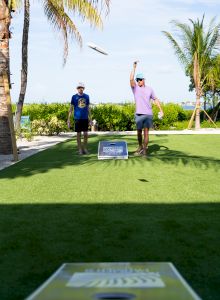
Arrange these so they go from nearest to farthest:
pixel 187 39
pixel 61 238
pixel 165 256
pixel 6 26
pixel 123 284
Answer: pixel 123 284 → pixel 165 256 → pixel 61 238 → pixel 6 26 → pixel 187 39

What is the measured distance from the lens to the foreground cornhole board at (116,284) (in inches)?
105

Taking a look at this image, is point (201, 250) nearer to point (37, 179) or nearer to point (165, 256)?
point (165, 256)

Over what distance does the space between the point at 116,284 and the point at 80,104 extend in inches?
375

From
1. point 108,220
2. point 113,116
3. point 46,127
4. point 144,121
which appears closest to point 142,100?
point 144,121

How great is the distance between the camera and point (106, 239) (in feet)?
15.5

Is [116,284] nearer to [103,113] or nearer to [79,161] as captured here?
[79,161]

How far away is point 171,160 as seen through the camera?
444 inches

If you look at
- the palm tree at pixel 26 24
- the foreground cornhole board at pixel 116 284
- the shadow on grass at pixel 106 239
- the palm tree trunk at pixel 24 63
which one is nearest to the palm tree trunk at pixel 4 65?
the palm tree at pixel 26 24

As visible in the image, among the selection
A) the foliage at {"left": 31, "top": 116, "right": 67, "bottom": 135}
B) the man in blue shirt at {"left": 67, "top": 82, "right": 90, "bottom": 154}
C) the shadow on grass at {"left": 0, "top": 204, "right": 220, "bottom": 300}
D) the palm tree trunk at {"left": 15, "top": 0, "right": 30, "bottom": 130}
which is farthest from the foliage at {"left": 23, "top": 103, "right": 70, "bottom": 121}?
the shadow on grass at {"left": 0, "top": 204, "right": 220, "bottom": 300}

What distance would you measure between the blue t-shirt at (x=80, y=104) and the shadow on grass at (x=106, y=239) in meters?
6.07

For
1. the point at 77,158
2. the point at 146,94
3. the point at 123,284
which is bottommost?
the point at 77,158

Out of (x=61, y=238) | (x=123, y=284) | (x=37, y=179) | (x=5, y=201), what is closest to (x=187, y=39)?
(x=37, y=179)

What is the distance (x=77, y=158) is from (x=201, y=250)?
780 cm

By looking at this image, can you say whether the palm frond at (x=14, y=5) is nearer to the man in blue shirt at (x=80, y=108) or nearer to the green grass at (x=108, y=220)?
the man in blue shirt at (x=80, y=108)
